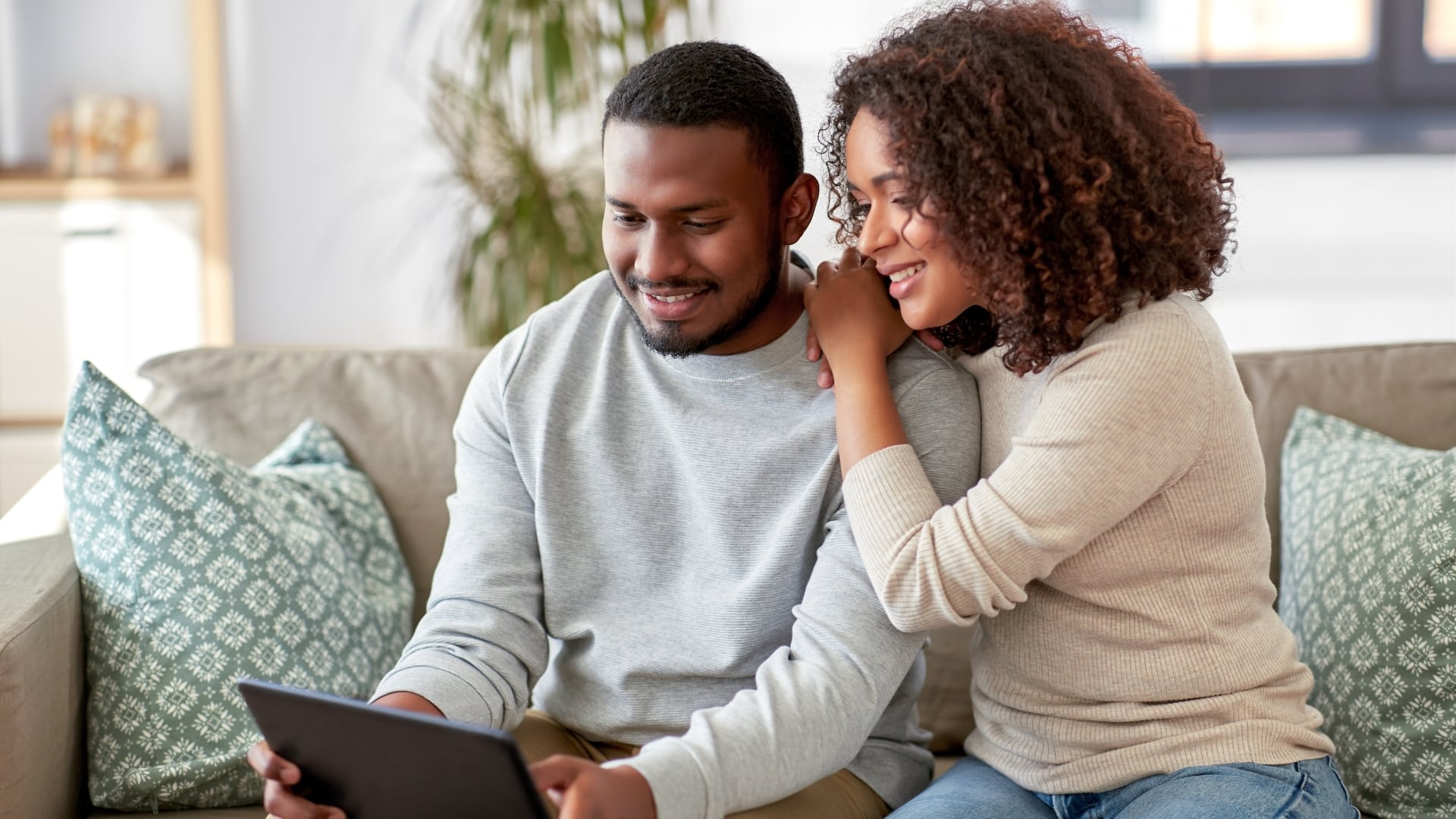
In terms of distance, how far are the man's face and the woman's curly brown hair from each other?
5.6 inches

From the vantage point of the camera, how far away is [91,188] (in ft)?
9.66

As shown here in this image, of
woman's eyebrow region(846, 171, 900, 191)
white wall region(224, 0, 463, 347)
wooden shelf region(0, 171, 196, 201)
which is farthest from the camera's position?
white wall region(224, 0, 463, 347)

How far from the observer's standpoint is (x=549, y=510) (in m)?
1.32

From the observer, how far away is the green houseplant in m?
2.57

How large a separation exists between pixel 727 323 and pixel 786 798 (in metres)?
0.42

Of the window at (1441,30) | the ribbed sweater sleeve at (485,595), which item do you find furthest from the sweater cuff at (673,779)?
the window at (1441,30)

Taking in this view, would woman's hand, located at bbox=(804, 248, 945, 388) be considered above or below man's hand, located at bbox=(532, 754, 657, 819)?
above

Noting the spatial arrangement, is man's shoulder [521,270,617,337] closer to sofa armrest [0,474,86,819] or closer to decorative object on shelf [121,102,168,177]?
sofa armrest [0,474,86,819]

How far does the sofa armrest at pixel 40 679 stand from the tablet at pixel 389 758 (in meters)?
Result: 0.37

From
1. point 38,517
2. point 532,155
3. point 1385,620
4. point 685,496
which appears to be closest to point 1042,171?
point 685,496

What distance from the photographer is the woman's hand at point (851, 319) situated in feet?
4.01

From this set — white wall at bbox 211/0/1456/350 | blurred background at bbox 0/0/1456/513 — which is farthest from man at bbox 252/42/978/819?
white wall at bbox 211/0/1456/350

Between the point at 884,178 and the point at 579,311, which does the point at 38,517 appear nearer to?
the point at 579,311

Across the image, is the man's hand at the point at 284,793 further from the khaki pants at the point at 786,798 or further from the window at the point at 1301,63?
the window at the point at 1301,63
